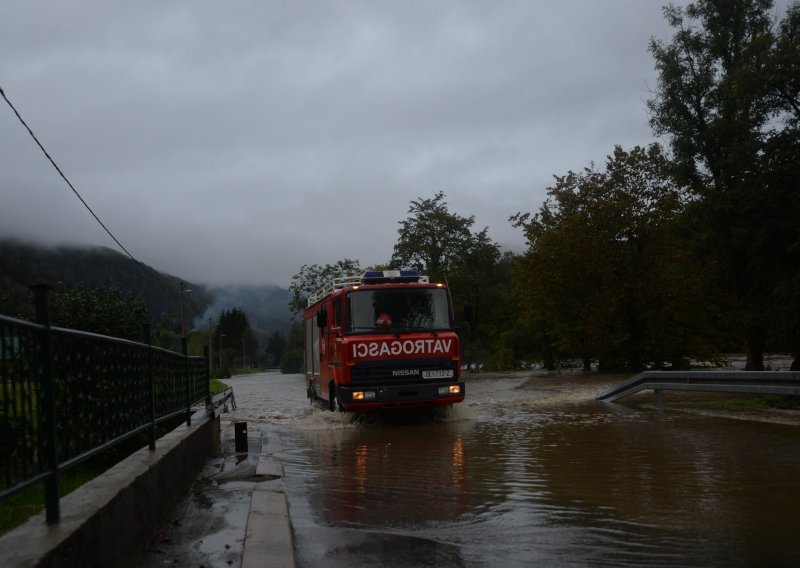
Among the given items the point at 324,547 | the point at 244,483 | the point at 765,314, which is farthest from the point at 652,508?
the point at 765,314

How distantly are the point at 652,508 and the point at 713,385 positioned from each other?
28.4ft

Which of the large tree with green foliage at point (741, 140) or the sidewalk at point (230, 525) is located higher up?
the large tree with green foliage at point (741, 140)

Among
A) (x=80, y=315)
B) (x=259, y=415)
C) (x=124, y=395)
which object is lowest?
(x=259, y=415)

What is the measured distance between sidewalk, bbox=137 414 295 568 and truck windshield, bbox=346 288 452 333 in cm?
602

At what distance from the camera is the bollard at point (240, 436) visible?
1070cm

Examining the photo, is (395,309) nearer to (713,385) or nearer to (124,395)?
(713,385)

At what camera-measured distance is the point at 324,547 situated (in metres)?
5.25

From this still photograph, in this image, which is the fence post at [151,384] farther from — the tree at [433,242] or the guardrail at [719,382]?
the tree at [433,242]

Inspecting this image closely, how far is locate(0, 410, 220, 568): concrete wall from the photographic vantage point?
3287mm

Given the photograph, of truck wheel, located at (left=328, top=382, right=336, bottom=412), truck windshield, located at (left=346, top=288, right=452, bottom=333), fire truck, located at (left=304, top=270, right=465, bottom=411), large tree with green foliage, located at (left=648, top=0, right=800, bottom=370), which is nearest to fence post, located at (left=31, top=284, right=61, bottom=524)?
fire truck, located at (left=304, top=270, right=465, bottom=411)

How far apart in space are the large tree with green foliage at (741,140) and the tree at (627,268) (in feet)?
15.8

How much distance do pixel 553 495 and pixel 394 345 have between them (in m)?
7.66

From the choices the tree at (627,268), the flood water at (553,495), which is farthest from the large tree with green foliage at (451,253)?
the flood water at (553,495)

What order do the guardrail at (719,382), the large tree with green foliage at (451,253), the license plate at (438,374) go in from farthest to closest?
1. the large tree with green foliage at (451,253)
2. the license plate at (438,374)
3. the guardrail at (719,382)
